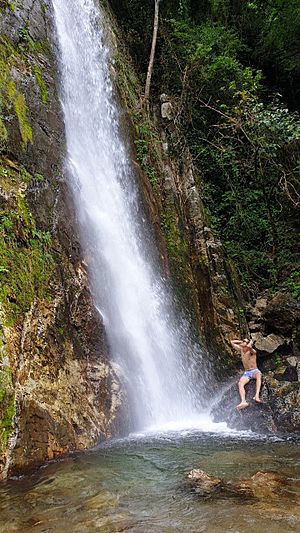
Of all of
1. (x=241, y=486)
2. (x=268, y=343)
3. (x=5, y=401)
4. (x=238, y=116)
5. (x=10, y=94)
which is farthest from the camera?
(x=238, y=116)

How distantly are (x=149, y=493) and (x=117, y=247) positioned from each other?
511cm

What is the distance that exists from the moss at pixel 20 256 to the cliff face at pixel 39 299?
0.02 meters

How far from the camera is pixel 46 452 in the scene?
4.62 m

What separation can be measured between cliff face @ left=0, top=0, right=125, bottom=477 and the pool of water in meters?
0.45

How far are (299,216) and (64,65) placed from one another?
27.5ft

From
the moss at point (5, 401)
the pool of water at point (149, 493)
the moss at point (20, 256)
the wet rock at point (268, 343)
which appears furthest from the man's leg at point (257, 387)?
the moss at point (5, 401)

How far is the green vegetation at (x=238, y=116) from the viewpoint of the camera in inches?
495

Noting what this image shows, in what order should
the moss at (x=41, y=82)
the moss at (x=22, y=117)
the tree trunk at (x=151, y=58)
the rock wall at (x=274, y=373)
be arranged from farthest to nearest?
1. the tree trunk at (x=151, y=58)
2. the moss at (x=41, y=82)
3. the moss at (x=22, y=117)
4. the rock wall at (x=274, y=373)

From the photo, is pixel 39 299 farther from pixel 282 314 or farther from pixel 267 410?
pixel 282 314

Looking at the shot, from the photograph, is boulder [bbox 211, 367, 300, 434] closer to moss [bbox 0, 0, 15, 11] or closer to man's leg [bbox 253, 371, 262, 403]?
man's leg [bbox 253, 371, 262, 403]

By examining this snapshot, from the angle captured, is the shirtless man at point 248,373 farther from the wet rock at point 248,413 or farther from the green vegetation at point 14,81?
the green vegetation at point 14,81

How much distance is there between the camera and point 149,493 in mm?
3732

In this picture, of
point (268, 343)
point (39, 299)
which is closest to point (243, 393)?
point (268, 343)

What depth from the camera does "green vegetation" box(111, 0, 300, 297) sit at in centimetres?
1257
